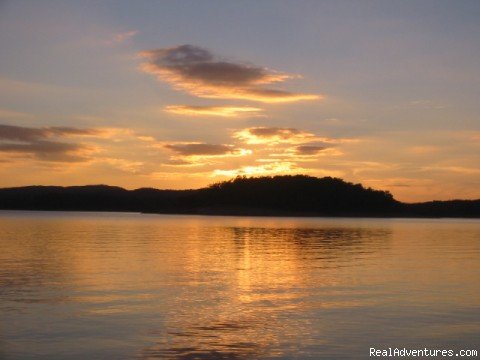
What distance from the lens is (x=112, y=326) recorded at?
1959 centimetres

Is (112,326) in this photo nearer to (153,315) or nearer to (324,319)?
(153,315)

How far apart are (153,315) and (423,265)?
2306cm

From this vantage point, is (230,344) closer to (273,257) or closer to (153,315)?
(153,315)

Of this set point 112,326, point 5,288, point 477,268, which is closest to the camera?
point 112,326

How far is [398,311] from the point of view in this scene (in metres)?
22.8

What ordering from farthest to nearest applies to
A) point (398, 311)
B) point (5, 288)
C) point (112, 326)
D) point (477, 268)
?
1. point (477, 268)
2. point (5, 288)
3. point (398, 311)
4. point (112, 326)

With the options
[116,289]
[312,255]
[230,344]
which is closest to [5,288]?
[116,289]

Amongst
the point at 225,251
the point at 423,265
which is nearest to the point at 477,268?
the point at 423,265

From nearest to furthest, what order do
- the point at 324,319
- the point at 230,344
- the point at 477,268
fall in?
the point at 230,344 < the point at 324,319 < the point at 477,268

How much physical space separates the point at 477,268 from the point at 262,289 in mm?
16279

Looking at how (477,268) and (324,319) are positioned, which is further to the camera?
(477,268)

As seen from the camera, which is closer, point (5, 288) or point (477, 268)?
point (5, 288)

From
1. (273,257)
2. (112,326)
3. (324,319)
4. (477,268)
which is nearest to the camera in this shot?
(112,326)

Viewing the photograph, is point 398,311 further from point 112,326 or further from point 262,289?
point 112,326
